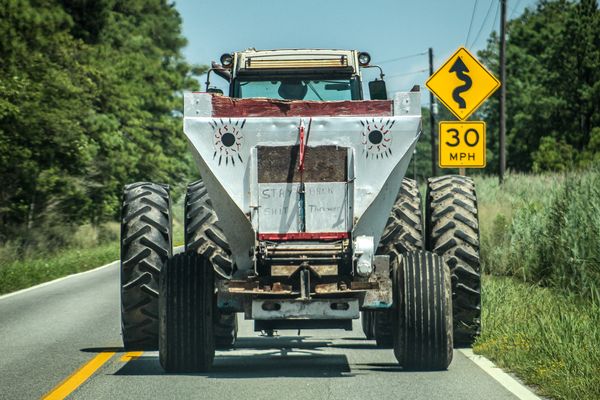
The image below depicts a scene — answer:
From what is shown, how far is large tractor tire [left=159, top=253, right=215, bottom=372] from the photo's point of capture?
927 centimetres

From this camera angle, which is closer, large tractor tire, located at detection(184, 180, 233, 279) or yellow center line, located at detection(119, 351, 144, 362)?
Result: large tractor tire, located at detection(184, 180, 233, 279)

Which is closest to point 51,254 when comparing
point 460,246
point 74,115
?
point 74,115

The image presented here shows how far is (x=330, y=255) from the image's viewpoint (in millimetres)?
9016

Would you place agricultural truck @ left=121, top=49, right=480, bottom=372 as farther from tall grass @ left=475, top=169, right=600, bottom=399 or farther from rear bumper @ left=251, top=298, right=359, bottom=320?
tall grass @ left=475, top=169, right=600, bottom=399

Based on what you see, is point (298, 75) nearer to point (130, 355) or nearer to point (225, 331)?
point (225, 331)

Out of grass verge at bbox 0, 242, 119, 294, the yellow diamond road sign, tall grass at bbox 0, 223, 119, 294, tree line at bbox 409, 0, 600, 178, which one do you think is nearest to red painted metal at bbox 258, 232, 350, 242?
the yellow diamond road sign

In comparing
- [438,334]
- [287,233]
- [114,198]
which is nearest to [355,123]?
[287,233]

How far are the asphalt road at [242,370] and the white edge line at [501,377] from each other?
75 millimetres

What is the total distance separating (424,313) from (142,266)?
2870 mm

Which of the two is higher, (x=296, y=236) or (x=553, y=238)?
(x=296, y=236)

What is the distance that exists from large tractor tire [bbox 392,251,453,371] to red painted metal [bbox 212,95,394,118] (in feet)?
4.21

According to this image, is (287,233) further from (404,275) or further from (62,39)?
(62,39)

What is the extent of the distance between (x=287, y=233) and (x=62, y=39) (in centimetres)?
3368

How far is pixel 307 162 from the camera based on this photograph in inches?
363
